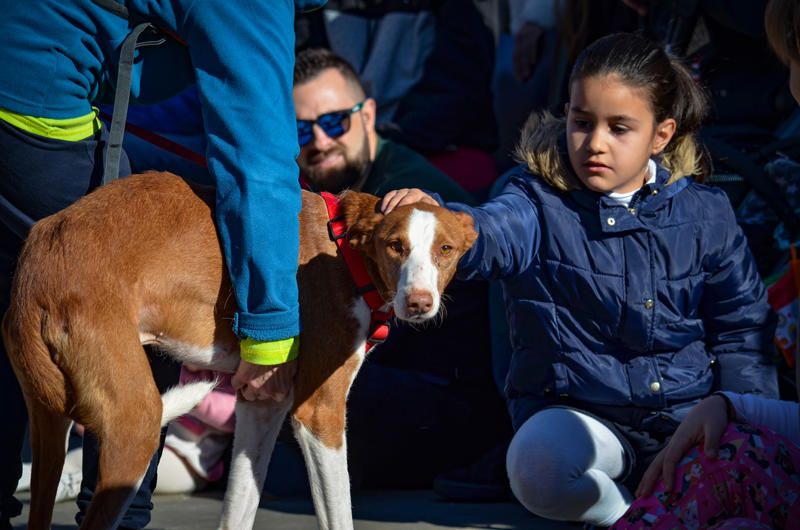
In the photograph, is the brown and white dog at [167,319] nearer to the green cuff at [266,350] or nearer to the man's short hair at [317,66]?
the green cuff at [266,350]

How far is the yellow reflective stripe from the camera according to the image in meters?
2.91

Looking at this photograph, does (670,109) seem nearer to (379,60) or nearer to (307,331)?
(307,331)

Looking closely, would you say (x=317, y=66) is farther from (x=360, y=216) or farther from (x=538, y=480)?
(x=538, y=480)

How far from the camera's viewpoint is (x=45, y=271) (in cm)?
278

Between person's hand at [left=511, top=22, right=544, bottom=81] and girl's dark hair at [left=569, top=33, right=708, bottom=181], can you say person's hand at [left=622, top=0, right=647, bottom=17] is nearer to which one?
person's hand at [left=511, top=22, right=544, bottom=81]

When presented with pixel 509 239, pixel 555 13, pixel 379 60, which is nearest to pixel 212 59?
pixel 509 239

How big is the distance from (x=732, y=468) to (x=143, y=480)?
67.3 inches

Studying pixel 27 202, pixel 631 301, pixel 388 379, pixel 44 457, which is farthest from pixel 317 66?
pixel 44 457

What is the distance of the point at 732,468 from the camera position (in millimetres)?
2361

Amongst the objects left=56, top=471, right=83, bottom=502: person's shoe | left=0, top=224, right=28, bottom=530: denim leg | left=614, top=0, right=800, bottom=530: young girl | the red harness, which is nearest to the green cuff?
the red harness

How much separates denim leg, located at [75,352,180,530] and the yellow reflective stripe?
66 centimetres

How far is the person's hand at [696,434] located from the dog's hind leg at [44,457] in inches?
56.6

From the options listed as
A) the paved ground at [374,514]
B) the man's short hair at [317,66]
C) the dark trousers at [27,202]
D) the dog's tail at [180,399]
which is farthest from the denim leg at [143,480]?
the man's short hair at [317,66]

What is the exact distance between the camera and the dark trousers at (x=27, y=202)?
9.66 feet
